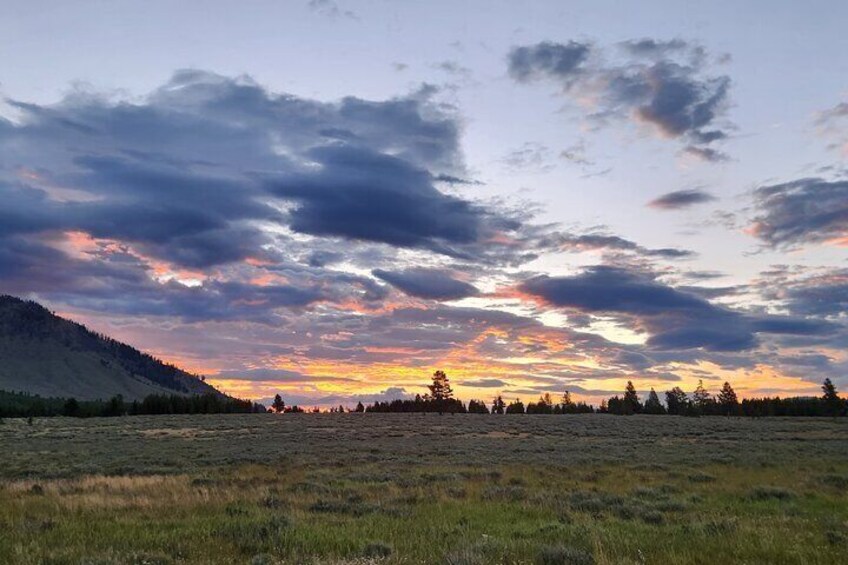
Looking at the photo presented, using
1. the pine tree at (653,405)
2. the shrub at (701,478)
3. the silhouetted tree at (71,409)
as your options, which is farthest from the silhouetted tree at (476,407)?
the shrub at (701,478)

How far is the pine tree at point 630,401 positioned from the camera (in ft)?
471

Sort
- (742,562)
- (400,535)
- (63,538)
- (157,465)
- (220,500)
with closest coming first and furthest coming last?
(742,562)
(63,538)
(400,535)
(220,500)
(157,465)

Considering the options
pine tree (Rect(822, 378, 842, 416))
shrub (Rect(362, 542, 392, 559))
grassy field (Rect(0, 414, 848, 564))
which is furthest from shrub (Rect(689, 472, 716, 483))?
pine tree (Rect(822, 378, 842, 416))

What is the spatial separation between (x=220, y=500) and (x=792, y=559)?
43.3 feet

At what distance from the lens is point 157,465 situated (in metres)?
28.0

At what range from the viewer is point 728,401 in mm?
138625

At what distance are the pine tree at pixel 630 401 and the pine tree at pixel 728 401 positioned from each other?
19.5 meters

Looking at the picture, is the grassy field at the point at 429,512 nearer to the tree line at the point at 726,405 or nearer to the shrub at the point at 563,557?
the shrub at the point at 563,557

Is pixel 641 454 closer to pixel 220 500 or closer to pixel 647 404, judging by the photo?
pixel 220 500

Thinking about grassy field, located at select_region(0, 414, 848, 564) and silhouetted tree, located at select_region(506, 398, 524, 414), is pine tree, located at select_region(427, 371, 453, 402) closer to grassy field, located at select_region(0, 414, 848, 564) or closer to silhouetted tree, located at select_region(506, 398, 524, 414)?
silhouetted tree, located at select_region(506, 398, 524, 414)

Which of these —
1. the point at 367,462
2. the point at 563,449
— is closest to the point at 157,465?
the point at 367,462

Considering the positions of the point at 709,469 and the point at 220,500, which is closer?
the point at 220,500

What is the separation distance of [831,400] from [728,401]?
28.0 m

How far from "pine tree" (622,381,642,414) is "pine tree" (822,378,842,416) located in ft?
133
